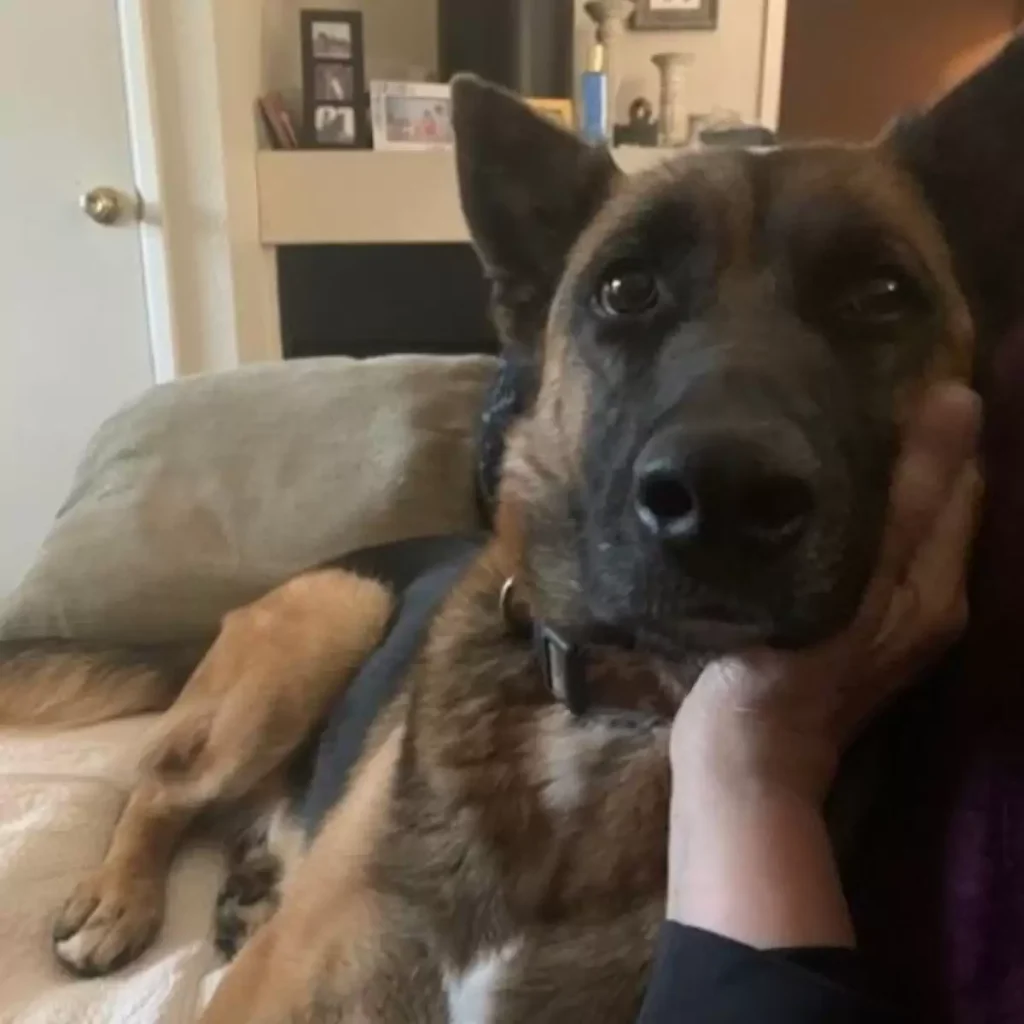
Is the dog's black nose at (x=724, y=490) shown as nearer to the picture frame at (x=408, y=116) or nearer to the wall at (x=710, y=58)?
the picture frame at (x=408, y=116)

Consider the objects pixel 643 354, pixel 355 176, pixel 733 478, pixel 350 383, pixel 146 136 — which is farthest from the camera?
pixel 355 176

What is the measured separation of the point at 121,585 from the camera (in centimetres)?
165

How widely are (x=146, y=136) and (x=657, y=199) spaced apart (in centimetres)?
209

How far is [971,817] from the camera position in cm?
58

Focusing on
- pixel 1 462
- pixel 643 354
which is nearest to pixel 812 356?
pixel 643 354

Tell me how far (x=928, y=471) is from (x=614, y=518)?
0.19 m

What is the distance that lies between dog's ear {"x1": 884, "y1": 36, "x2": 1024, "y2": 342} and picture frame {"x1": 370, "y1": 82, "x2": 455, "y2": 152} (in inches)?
85.1

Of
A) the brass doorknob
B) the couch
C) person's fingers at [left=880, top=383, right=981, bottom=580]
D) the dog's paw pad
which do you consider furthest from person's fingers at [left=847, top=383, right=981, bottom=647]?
the brass doorknob

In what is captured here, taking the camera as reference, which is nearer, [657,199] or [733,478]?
Answer: [733,478]

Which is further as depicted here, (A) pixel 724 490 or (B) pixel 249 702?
(B) pixel 249 702

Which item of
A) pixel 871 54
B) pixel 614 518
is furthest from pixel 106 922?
pixel 871 54

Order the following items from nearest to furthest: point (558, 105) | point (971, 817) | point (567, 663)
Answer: point (971, 817) < point (567, 663) < point (558, 105)

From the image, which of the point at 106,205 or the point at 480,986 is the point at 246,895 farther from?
the point at 106,205

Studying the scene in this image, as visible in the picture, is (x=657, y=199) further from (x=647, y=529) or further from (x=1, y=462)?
(x=1, y=462)
